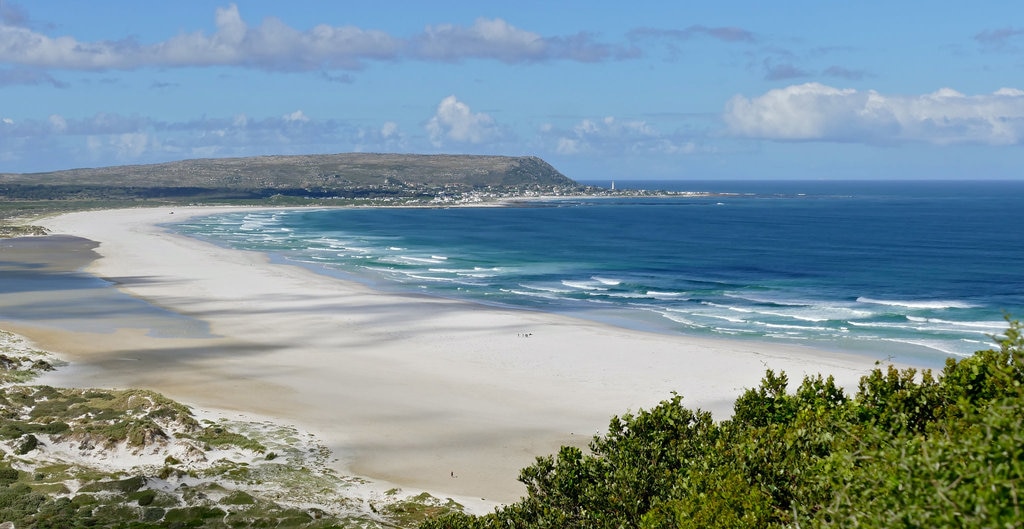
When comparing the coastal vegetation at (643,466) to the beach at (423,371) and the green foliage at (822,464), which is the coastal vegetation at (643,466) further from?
the beach at (423,371)

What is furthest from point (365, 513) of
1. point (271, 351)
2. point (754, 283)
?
point (754, 283)

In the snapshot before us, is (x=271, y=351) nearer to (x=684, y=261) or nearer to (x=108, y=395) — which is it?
(x=108, y=395)

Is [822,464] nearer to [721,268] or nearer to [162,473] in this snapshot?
[162,473]

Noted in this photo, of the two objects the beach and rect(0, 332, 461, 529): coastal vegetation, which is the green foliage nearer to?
rect(0, 332, 461, 529): coastal vegetation

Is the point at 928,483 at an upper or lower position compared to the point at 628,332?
upper

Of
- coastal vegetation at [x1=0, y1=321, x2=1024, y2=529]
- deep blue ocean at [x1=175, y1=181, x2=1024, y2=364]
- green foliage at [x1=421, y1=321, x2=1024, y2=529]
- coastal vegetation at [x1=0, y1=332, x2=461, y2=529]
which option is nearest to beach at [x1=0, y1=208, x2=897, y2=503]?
coastal vegetation at [x1=0, y1=332, x2=461, y2=529]

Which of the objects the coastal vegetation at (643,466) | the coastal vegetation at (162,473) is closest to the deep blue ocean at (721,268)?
the coastal vegetation at (643,466)
